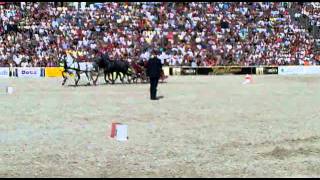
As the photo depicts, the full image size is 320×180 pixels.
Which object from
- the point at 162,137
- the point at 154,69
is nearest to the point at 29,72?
the point at 154,69

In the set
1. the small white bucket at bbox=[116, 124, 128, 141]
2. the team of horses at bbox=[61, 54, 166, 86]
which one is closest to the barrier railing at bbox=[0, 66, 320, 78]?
the team of horses at bbox=[61, 54, 166, 86]

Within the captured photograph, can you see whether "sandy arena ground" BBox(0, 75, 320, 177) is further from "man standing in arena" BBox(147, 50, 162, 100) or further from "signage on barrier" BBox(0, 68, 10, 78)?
"signage on barrier" BBox(0, 68, 10, 78)

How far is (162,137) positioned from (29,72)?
3287cm

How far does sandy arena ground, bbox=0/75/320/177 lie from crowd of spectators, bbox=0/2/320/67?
79.4ft

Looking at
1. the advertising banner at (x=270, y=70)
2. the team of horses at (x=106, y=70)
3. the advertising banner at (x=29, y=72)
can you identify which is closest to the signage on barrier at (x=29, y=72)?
the advertising banner at (x=29, y=72)

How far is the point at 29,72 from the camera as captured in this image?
4494 centimetres

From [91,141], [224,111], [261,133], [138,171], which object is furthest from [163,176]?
[224,111]

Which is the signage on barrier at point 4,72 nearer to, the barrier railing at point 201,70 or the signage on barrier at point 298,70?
the barrier railing at point 201,70

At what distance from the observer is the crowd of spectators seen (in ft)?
156

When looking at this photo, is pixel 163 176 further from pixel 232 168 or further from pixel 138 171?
pixel 232 168

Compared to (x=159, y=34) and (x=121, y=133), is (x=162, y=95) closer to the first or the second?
(x=121, y=133)

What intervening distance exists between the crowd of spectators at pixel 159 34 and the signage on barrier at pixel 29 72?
909 millimetres

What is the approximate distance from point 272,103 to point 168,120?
248 inches

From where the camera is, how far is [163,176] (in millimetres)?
9461
